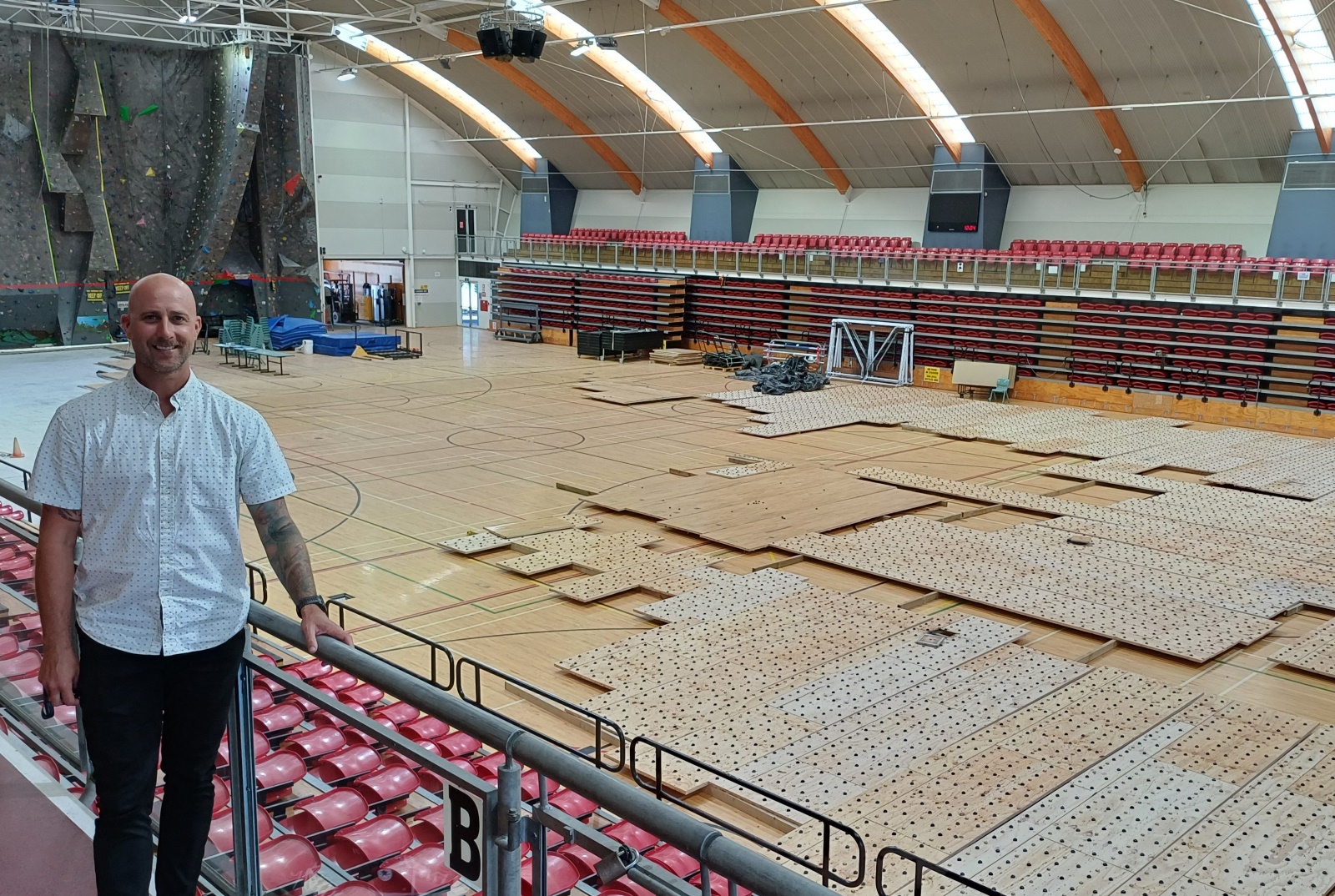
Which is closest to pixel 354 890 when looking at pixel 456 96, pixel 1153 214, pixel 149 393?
pixel 149 393

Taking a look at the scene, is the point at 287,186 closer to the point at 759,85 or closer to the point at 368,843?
the point at 759,85

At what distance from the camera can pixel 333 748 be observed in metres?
5.90

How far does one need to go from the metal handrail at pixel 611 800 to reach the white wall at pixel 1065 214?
26.4 meters

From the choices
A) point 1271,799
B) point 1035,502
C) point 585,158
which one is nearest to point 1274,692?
point 1271,799

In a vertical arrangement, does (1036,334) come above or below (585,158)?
→ below

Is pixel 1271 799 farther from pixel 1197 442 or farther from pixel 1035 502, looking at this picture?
pixel 1197 442

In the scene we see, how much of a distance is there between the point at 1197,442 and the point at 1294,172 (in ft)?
28.4

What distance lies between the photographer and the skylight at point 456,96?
35.7 meters

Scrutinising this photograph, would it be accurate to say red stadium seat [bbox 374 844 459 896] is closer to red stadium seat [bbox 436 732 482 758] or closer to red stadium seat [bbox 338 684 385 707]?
red stadium seat [bbox 436 732 482 758]

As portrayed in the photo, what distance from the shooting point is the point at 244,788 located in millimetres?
3193

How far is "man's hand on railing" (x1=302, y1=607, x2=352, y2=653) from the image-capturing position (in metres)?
2.83

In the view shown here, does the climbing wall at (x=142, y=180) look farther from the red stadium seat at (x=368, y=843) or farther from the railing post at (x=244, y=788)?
the railing post at (x=244, y=788)

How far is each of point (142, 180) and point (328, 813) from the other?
31.6 m

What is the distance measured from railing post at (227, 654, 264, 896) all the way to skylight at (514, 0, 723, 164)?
2801 centimetres
